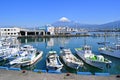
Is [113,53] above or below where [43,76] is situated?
below

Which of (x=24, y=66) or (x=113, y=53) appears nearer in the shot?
(x=24, y=66)

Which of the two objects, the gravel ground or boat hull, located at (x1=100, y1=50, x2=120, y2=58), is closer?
the gravel ground

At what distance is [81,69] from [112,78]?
9727 millimetres

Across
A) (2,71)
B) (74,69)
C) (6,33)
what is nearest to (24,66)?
(74,69)

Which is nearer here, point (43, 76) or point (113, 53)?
point (43, 76)

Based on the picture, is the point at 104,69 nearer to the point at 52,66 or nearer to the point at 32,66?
the point at 52,66

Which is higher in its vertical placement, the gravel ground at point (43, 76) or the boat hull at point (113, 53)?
the gravel ground at point (43, 76)

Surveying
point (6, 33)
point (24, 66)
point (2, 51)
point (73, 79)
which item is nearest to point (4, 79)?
point (73, 79)

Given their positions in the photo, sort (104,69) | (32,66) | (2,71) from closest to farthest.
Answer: (2,71)
(104,69)
(32,66)

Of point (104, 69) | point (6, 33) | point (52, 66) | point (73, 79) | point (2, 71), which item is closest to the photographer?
point (73, 79)

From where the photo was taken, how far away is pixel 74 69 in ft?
82.7

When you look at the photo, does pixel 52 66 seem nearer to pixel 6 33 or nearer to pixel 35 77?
pixel 35 77

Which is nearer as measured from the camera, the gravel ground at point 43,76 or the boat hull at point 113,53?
the gravel ground at point 43,76

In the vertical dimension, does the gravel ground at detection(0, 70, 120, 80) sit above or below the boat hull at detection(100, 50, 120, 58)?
above
